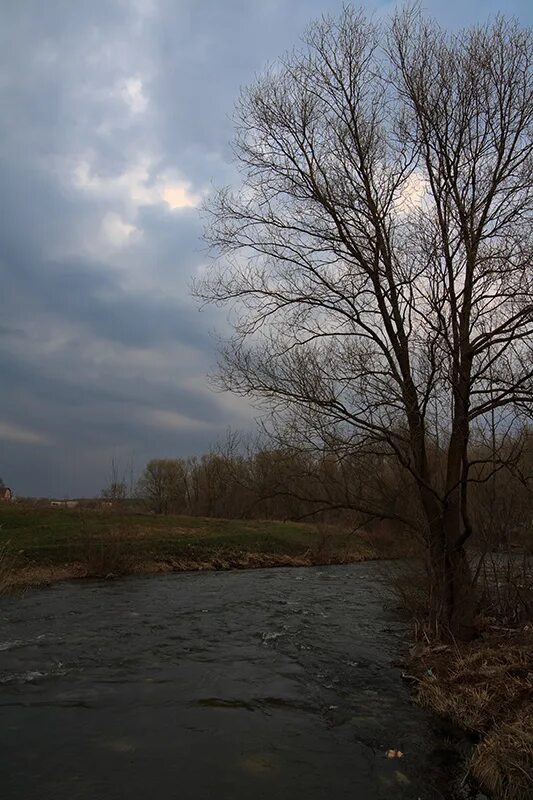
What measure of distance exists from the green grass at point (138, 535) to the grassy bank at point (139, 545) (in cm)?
3

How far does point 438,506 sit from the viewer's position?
1083cm

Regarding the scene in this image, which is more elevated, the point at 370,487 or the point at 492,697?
the point at 370,487

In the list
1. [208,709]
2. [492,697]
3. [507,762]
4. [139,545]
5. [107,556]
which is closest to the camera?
[507,762]

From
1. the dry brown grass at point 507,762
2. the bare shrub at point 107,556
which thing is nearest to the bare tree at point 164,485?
the bare shrub at point 107,556

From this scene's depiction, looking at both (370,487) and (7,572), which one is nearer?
(370,487)

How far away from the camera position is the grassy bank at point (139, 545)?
21094mm

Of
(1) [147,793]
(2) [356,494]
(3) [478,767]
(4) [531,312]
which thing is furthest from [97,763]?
(4) [531,312]

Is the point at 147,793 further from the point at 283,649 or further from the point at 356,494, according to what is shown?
the point at 356,494

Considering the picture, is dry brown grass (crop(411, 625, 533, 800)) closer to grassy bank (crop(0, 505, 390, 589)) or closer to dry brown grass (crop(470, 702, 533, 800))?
dry brown grass (crop(470, 702, 533, 800))

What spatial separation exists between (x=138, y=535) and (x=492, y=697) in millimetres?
23338

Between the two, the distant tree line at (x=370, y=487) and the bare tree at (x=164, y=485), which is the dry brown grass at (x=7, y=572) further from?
the bare tree at (x=164, y=485)

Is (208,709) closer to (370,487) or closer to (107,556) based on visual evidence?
(370,487)

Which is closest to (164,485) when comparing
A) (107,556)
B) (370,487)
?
(107,556)

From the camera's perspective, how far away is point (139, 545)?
996 inches
